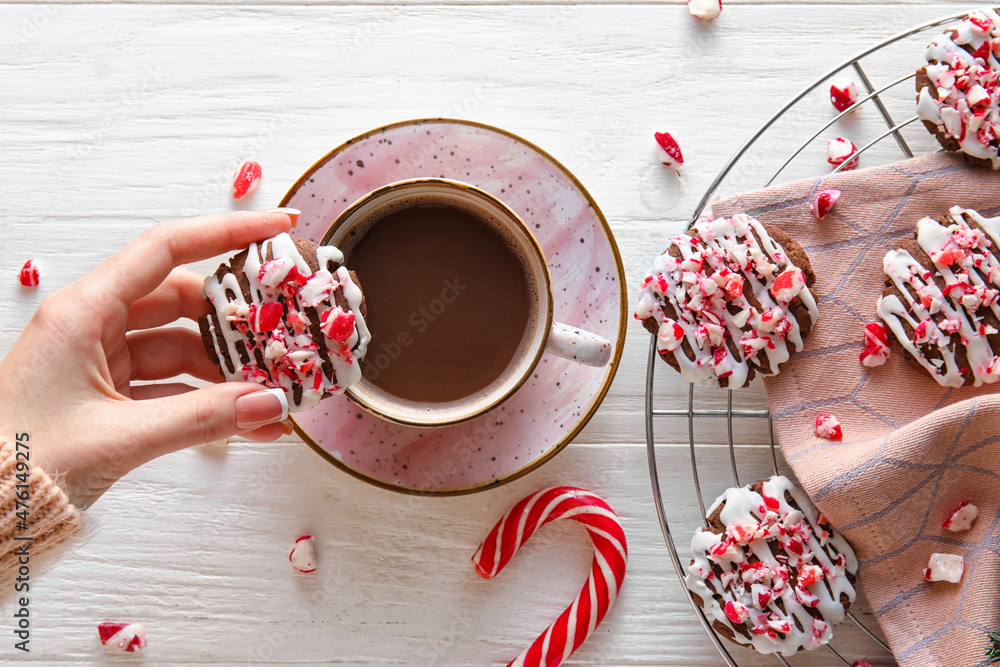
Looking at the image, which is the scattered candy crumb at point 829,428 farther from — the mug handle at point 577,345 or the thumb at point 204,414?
the thumb at point 204,414

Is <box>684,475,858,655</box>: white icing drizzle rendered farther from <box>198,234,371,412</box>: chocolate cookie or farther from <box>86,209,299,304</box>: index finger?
<box>86,209,299,304</box>: index finger

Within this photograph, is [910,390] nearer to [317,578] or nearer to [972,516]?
[972,516]

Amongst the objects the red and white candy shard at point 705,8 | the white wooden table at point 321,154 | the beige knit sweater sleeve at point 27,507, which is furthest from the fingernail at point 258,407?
the red and white candy shard at point 705,8

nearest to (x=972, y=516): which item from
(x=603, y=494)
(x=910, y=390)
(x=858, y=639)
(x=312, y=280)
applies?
(x=910, y=390)

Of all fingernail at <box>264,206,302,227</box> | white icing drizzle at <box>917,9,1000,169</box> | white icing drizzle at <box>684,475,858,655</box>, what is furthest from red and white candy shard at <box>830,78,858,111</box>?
fingernail at <box>264,206,302,227</box>

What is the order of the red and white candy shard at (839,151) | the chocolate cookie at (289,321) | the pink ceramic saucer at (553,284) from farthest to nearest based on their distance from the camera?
1. the red and white candy shard at (839,151)
2. the pink ceramic saucer at (553,284)
3. the chocolate cookie at (289,321)

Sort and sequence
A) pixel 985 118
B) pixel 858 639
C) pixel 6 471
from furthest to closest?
1. pixel 858 639
2. pixel 985 118
3. pixel 6 471
